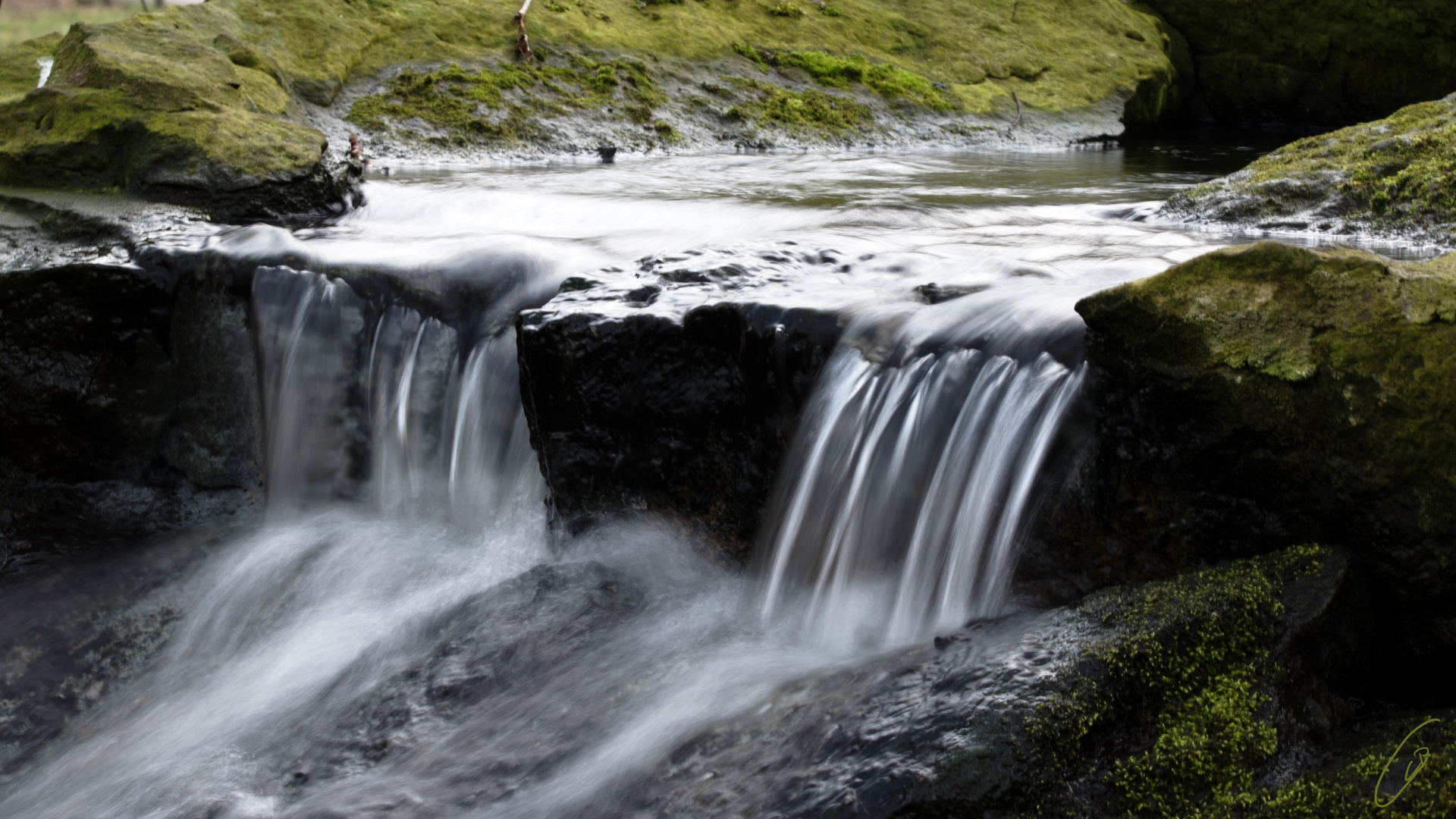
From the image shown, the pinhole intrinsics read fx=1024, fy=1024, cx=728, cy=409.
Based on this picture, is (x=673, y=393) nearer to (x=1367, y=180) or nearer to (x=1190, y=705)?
(x=1190, y=705)

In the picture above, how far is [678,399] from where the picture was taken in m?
3.34

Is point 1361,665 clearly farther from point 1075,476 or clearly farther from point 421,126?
point 421,126

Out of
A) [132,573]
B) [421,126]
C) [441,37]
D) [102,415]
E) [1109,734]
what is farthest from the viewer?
[441,37]

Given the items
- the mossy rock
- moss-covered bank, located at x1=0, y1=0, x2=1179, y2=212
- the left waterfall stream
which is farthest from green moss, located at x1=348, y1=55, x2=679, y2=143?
the mossy rock

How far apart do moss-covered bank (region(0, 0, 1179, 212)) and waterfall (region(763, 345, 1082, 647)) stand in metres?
3.75

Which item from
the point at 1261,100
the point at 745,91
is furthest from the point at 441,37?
the point at 1261,100

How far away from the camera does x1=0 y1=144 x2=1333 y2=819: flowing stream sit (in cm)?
275

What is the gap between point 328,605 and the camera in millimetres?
3721

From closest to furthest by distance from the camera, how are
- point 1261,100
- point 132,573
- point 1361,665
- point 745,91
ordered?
point 1361,665 → point 132,573 → point 745,91 → point 1261,100

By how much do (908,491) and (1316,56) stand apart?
14.2 meters

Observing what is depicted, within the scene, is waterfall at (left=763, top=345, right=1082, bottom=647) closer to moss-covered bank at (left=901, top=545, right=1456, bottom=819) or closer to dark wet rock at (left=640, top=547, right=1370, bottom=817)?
dark wet rock at (left=640, top=547, right=1370, bottom=817)

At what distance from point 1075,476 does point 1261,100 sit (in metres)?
14.2

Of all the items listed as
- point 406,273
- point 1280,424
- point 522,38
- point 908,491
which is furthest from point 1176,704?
point 522,38

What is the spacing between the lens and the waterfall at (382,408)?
13.2 ft
